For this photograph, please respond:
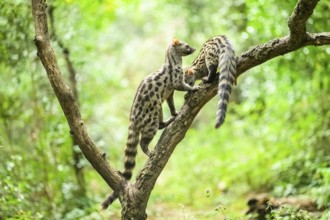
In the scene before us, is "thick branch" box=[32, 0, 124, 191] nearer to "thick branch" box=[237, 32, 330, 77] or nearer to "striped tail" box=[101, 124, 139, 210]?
"striped tail" box=[101, 124, 139, 210]

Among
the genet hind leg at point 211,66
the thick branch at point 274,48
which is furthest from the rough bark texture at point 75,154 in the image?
the thick branch at point 274,48

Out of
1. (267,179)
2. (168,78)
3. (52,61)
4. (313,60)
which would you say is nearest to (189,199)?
(267,179)

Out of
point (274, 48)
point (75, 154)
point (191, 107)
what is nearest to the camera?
point (274, 48)

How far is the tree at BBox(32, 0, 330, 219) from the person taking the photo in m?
5.06

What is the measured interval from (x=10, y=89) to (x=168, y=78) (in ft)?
12.2

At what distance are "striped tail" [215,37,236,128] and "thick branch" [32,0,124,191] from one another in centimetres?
137

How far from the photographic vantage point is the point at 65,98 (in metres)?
5.10

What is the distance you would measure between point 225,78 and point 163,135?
88cm

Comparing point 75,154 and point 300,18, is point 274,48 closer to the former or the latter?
point 300,18

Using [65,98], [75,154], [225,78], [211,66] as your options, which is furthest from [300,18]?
[75,154]

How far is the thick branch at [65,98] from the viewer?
5070mm

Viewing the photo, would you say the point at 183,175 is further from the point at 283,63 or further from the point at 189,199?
the point at 283,63

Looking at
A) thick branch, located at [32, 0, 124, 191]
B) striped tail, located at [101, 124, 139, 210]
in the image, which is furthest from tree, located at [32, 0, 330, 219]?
striped tail, located at [101, 124, 139, 210]

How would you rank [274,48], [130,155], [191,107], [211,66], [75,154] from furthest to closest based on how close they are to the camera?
[75,154] → [211,66] → [130,155] → [191,107] → [274,48]
